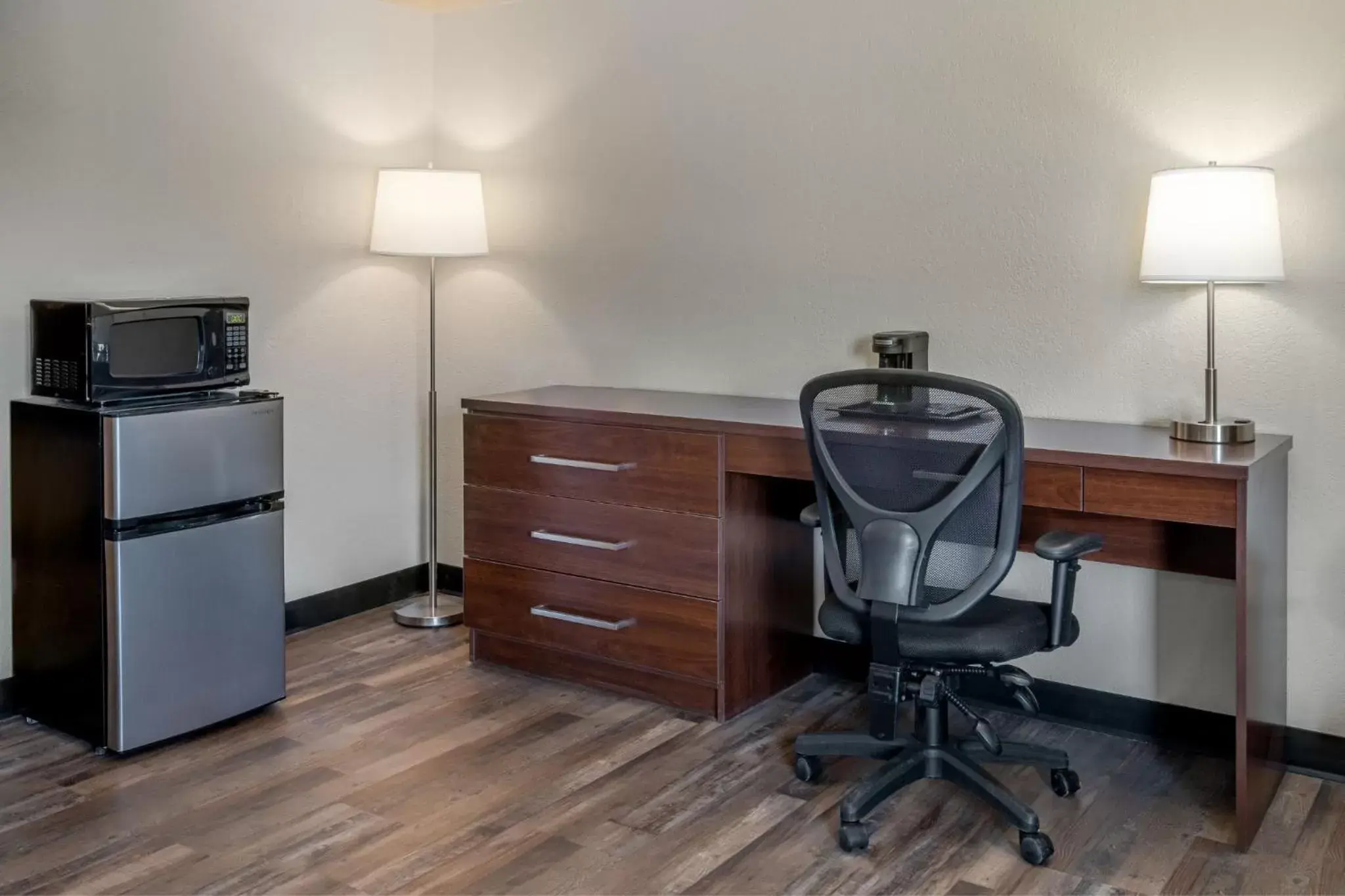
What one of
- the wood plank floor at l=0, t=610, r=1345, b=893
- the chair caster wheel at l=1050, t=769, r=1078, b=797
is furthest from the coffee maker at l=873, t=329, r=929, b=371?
the chair caster wheel at l=1050, t=769, r=1078, b=797

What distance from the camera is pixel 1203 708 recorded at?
9.52ft

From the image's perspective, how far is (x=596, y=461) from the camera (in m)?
3.18

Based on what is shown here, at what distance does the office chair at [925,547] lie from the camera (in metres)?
2.26

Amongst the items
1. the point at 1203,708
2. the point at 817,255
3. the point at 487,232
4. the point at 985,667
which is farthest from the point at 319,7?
the point at 1203,708

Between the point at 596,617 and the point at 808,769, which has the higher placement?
the point at 596,617

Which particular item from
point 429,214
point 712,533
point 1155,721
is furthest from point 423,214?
point 1155,721

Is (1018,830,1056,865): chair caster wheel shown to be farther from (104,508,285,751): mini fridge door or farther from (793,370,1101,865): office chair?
(104,508,285,751): mini fridge door

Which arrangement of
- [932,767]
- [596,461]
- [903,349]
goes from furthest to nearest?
[596,461] < [903,349] < [932,767]

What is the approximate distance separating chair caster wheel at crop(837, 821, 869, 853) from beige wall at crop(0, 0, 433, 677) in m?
2.09

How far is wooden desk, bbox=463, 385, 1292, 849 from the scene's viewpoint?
245cm

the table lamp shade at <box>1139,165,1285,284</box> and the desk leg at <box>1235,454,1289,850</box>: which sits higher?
the table lamp shade at <box>1139,165,1285,284</box>

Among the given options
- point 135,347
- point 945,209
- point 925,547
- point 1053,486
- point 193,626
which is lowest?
point 193,626

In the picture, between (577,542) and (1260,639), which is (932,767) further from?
(577,542)

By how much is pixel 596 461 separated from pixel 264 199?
133 centimetres
